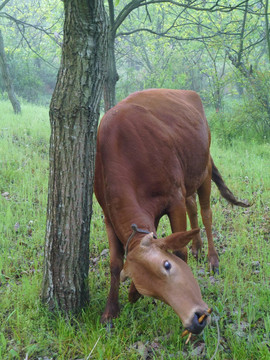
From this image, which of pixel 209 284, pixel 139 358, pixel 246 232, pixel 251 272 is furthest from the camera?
pixel 246 232

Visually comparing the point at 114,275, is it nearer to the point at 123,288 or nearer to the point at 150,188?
the point at 123,288

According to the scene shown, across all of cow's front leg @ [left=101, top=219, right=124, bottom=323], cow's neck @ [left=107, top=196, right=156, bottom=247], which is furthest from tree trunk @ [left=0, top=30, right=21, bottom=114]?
cow's neck @ [left=107, top=196, right=156, bottom=247]

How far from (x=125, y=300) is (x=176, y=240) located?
1.33 meters

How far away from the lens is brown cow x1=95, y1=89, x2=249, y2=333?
2.52 m

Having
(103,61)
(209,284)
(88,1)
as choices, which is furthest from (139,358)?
(88,1)

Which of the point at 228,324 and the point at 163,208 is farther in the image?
the point at 163,208

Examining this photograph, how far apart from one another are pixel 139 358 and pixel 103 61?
249cm

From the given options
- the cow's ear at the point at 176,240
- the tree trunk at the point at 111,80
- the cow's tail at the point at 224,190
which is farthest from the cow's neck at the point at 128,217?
the tree trunk at the point at 111,80

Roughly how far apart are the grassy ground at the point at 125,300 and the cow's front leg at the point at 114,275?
99 millimetres

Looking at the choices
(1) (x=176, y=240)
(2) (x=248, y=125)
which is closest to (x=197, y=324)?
(1) (x=176, y=240)

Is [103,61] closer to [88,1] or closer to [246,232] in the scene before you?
[88,1]

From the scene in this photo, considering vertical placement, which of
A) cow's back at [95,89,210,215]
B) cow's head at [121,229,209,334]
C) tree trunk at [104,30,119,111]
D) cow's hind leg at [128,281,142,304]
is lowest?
cow's hind leg at [128,281,142,304]

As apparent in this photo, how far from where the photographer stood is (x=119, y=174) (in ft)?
10.7

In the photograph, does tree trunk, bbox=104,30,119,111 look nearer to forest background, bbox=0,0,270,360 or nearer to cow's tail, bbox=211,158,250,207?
forest background, bbox=0,0,270,360
